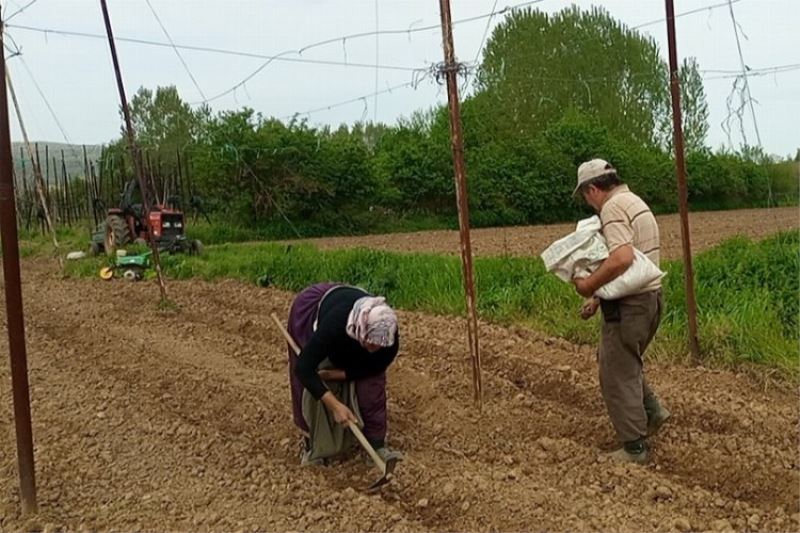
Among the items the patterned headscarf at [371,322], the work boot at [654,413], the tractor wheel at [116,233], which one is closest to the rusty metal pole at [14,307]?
the patterned headscarf at [371,322]

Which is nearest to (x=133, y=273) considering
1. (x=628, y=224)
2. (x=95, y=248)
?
(x=95, y=248)

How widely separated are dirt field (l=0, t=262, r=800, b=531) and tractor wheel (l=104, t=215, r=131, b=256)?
6950 millimetres

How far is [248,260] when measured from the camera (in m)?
10.7

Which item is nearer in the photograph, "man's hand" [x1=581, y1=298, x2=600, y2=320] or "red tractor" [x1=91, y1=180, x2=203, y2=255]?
"man's hand" [x1=581, y1=298, x2=600, y2=320]

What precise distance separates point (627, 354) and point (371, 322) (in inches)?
44.9

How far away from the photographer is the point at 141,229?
1316cm

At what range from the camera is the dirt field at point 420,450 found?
3.05 metres

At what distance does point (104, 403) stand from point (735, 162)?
2608 centimetres

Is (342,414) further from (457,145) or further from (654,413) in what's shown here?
(457,145)

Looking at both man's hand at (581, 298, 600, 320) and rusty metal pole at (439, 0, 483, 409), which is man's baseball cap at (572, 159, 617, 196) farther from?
rusty metal pole at (439, 0, 483, 409)

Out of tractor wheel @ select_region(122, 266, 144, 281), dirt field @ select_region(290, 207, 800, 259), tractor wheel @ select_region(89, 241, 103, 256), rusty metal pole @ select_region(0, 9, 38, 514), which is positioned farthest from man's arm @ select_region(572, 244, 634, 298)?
tractor wheel @ select_region(89, 241, 103, 256)

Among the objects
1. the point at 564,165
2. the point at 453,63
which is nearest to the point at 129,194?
the point at 453,63

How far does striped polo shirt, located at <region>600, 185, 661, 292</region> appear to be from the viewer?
3.32 metres

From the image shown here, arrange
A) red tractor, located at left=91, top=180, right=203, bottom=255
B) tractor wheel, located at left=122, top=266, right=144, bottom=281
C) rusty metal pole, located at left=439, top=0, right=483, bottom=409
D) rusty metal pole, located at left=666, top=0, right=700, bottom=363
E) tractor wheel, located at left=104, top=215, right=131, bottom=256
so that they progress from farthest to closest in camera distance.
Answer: tractor wheel, located at left=104, top=215, right=131, bottom=256 → red tractor, located at left=91, top=180, right=203, bottom=255 → tractor wheel, located at left=122, top=266, right=144, bottom=281 → rusty metal pole, located at left=666, top=0, right=700, bottom=363 → rusty metal pole, located at left=439, top=0, right=483, bottom=409
